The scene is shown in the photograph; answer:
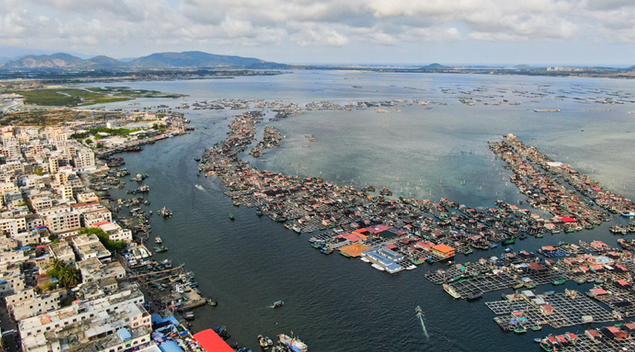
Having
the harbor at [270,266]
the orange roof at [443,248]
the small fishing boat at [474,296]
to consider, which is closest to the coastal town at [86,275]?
the harbor at [270,266]

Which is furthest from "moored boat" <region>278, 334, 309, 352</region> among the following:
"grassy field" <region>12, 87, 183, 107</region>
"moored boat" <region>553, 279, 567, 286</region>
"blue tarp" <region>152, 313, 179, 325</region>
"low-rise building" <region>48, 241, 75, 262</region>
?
"grassy field" <region>12, 87, 183, 107</region>

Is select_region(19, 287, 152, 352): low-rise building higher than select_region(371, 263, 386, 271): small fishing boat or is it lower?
higher

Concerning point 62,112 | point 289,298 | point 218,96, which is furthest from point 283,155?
point 218,96

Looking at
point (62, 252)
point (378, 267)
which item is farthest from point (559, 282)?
point (62, 252)

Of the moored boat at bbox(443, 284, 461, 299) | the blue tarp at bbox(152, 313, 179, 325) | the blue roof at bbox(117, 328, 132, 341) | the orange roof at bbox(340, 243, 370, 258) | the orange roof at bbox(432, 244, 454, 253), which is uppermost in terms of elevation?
the blue roof at bbox(117, 328, 132, 341)

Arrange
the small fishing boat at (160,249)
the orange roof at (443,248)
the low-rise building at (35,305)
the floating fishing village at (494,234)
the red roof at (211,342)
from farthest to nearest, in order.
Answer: the small fishing boat at (160,249) → the orange roof at (443,248) → the floating fishing village at (494,234) → the low-rise building at (35,305) → the red roof at (211,342)

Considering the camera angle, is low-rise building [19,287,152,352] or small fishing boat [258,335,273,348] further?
small fishing boat [258,335,273,348]

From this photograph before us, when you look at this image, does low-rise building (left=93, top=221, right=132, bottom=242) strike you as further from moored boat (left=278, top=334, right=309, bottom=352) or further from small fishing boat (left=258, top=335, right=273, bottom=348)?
moored boat (left=278, top=334, right=309, bottom=352)

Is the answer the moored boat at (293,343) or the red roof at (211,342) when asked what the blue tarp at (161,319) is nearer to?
the red roof at (211,342)
